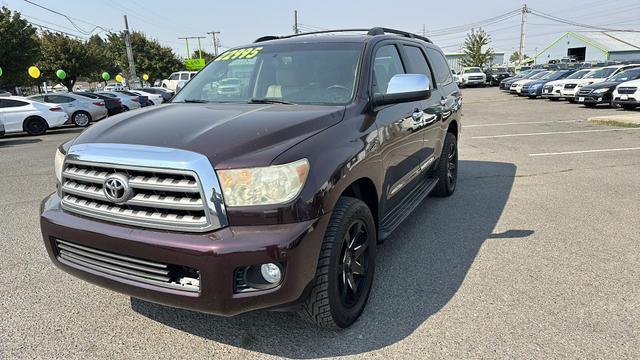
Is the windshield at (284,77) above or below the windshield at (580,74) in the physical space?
above

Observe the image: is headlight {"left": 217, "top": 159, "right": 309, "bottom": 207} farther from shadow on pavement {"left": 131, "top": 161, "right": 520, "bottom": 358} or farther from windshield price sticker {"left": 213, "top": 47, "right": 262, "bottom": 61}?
windshield price sticker {"left": 213, "top": 47, "right": 262, "bottom": 61}

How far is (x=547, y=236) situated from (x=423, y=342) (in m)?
2.34

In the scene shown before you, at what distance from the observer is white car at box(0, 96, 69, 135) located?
14867 millimetres

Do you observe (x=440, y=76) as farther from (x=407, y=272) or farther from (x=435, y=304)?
(x=435, y=304)

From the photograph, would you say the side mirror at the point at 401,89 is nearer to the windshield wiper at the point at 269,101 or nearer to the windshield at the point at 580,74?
the windshield wiper at the point at 269,101

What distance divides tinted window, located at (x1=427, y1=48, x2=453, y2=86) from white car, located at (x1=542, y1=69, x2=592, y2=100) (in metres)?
19.0

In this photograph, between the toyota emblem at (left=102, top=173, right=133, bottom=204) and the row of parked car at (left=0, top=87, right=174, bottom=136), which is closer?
the toyota emblem at (left=102, top=173, right=133, bottom=204)

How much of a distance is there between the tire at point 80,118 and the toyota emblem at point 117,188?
17.6 metres

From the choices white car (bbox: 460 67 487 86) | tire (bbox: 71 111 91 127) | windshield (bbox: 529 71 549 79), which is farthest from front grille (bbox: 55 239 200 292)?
white car (bbox: 460 67 487 86)

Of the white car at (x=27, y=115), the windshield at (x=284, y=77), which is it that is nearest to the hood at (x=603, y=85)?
the windshield at (x=284, y=77)

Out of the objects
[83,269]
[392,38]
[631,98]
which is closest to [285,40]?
[392,38]

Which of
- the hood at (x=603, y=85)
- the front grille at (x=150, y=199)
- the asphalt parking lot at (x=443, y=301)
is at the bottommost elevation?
the asphalt parking lot at (x=443, y=301)

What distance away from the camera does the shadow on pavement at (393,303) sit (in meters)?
2.69

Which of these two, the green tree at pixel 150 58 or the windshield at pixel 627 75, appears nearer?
the windshield at pixel 627 75
